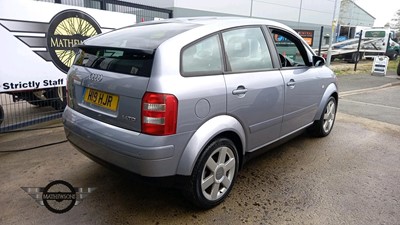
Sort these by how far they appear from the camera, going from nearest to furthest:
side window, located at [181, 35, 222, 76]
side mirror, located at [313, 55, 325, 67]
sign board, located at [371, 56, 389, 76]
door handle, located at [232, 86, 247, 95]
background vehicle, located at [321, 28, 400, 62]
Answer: side window, located at [181, 35, 222, 76], door handle, located at [232, 86, 247, 95], side mirror, located at [313, 55, 325, 67], sign board, located at [371, 56, 389, 76], background vehicle, located at [321, 28, 400, 62]

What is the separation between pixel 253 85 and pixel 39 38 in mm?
3565

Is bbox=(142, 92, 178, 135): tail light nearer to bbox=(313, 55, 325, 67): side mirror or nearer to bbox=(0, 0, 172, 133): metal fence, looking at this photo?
bbox=(313, 55, 325, 67): side mirror

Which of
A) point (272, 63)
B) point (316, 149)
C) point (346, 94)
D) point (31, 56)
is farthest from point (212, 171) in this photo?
point (346, 94)

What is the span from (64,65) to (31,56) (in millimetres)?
565

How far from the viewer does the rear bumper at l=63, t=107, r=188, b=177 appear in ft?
7.32

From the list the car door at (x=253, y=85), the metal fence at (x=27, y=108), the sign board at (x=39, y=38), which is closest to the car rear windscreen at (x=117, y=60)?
the car door at (x=253, y=85)

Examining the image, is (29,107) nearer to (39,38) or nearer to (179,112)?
(39,38)

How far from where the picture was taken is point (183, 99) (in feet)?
7.44

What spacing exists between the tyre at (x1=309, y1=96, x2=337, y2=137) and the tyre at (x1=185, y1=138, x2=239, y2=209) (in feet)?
6.89

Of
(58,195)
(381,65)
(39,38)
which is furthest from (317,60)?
(381,65)

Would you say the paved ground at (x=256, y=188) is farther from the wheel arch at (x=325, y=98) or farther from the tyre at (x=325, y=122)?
the wheel arch at (x=325, y=98)

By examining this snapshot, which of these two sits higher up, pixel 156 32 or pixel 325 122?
pixel 156 32

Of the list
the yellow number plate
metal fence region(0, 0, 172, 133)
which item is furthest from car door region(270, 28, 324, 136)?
metal fence region(0, 0, 172, 133)

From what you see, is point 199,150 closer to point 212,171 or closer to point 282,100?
point 212,171
